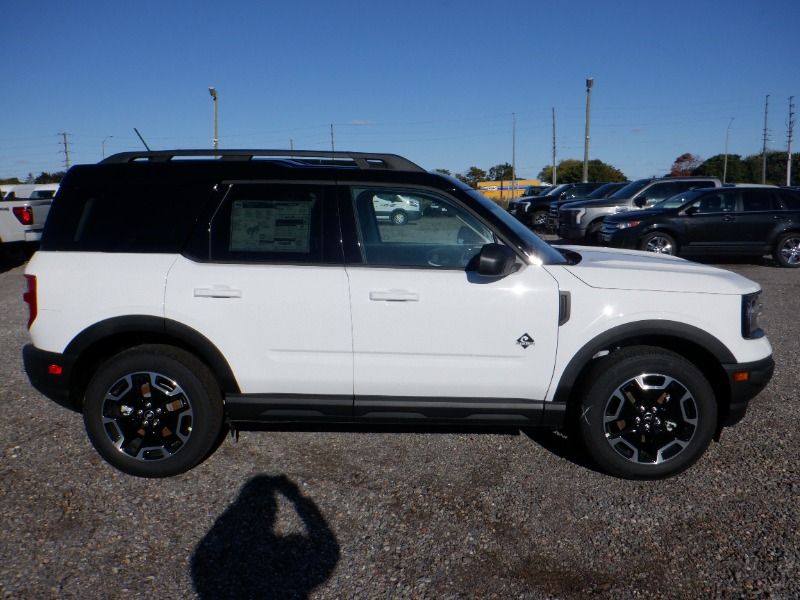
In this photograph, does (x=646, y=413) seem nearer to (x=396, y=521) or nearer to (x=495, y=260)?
(x=495, y=260)

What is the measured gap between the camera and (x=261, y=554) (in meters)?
3.20

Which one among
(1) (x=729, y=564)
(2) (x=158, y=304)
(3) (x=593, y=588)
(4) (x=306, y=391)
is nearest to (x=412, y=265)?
(4) (x=306, y=391)

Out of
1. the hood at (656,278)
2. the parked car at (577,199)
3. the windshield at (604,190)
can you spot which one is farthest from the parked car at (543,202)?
the hood at (656,278)

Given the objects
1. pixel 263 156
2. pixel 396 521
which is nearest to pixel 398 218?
pixel 263 156

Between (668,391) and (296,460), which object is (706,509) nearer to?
(668,391)

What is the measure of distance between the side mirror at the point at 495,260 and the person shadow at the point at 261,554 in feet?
5.10

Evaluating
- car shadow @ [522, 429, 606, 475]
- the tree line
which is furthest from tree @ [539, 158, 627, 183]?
car shadow @ [522, 429, 606, 475]

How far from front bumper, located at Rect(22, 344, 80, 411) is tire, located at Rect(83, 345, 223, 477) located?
0.44 feet

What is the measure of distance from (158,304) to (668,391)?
288 centimetres

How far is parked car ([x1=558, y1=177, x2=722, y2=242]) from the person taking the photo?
16812mm

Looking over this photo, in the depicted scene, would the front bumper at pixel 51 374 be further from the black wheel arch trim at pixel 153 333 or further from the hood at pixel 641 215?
the hood at pixel 641 215

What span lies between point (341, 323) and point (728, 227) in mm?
12068

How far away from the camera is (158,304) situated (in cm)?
382

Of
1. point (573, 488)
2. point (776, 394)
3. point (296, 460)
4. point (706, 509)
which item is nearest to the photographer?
point (706, 509)
